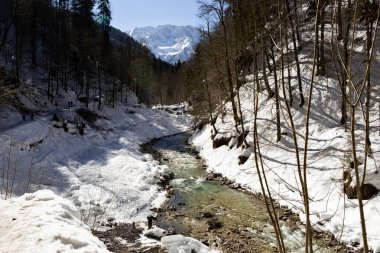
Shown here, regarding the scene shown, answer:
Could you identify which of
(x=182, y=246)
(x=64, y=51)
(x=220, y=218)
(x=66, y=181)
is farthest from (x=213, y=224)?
(x=64, y=51)

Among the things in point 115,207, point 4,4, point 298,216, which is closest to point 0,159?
point 115,207

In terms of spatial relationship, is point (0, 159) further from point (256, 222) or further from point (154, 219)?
point (256, 222)

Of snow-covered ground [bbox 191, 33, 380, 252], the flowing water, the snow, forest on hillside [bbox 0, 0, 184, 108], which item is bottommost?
the flowing water

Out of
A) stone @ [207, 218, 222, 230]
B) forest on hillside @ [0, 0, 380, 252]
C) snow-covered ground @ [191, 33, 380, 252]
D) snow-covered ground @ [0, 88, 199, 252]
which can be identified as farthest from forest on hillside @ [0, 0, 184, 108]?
stone @ [207, 218, 222, 230]

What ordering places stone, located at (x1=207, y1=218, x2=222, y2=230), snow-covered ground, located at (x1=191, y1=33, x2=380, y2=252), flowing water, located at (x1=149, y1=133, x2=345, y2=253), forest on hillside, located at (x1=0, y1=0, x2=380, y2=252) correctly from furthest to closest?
stone, located at (x1=207, y1=218, x2=222, y2=230) → snow-covered ground, located at (x1=191, y1=33, x2=380, y2=252) → flowing water, located at (x1=149, y1=133, x2=345, y2=253) → forest on hillside, located at (x1=0, y1=0, x2=380, y2=252)

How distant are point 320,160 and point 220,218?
18.9 feet

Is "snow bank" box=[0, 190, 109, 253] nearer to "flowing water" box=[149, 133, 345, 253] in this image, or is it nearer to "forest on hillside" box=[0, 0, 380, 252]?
"forest on hillside" box=[0, 0, 380, 252]

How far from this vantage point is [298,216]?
39.3ft

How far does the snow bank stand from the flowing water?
3.36 m

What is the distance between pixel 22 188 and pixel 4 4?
42.0 m

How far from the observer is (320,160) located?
593 inches

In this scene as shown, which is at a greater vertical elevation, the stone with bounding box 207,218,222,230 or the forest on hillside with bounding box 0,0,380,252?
the forest on hillside with bounding box 0,0,380,252

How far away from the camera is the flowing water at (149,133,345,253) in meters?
10.2

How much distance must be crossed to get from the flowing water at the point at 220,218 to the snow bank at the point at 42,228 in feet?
11.0
